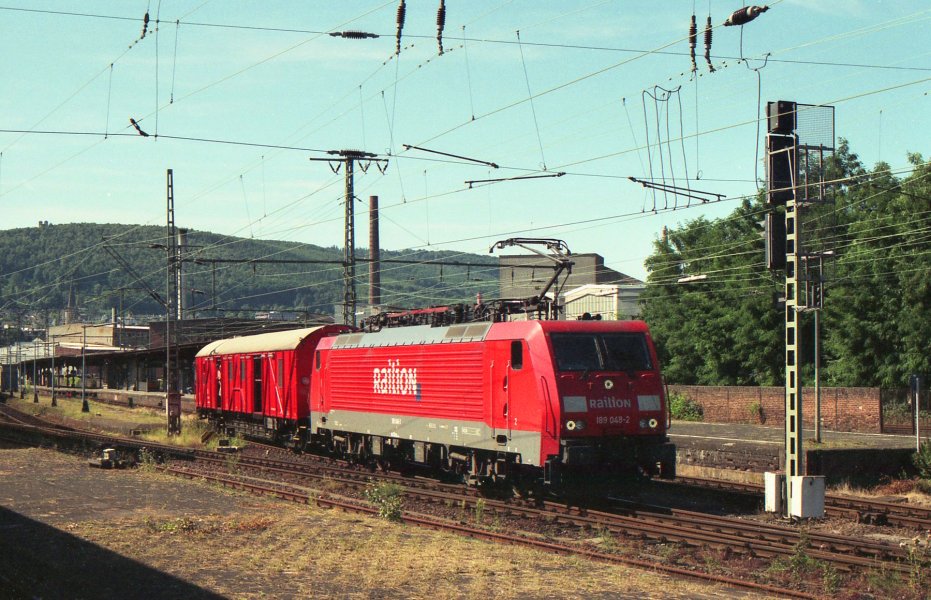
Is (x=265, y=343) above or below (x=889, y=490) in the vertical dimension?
above

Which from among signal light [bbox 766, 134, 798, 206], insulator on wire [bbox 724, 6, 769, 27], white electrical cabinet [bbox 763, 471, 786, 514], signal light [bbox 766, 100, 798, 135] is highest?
insulator on wire [bbox 724, 6, 769, 27]

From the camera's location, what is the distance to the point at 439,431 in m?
22.0

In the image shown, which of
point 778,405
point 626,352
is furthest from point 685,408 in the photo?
point 626,352

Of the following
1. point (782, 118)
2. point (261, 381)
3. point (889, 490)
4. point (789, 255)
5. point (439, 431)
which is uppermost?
point (782, 118)

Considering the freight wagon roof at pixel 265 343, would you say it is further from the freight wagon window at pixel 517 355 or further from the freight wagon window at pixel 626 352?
the freight wagon window at pixel 626 352

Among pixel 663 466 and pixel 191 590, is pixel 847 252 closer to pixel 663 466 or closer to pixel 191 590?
pixel 663 466

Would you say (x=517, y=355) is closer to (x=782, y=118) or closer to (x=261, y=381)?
(x=782, y=118)

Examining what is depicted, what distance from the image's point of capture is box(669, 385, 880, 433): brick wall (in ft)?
136

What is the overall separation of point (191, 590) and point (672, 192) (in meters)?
14.9

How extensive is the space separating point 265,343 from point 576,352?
18.2 meters

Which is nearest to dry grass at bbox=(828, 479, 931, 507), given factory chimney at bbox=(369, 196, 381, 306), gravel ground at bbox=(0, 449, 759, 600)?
gravel ground at bbox=(0, 449, 759, 600)

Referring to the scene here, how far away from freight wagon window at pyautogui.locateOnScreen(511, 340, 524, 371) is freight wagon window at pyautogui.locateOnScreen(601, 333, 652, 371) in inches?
62.4

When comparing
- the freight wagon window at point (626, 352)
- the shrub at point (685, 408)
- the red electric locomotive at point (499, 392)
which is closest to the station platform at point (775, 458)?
the freight wagon window at point (626, 352)

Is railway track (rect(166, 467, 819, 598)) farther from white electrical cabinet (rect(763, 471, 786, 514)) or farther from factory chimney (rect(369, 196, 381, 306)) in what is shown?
factory chimney (rect(369, 196, 381, 306))
